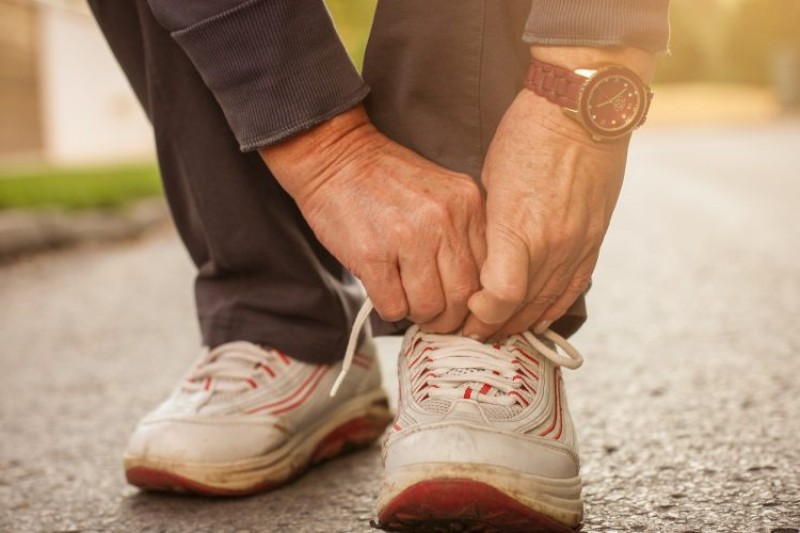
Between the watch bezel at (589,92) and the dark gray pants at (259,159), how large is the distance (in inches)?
5.1

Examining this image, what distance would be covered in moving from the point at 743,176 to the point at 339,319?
5.21m

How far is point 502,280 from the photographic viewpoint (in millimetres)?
936

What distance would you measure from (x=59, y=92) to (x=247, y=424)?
689 cm

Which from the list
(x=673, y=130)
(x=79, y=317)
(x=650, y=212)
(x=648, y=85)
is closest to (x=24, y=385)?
(x=79, y=317)

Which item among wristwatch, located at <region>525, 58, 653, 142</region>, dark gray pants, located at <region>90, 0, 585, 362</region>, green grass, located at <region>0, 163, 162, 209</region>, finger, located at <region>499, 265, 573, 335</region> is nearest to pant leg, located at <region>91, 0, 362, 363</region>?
dark gray pants, located at <region>90, 0, 585, 362</region>

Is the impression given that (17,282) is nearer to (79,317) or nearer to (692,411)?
(79,317)

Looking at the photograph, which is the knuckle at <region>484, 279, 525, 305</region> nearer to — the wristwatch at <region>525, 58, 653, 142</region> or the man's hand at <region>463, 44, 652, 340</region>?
the man's hand at <region>463, 44, 652, 340</region>

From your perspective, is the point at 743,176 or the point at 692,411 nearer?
the point at 692,411

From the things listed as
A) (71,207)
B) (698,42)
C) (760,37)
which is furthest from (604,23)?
(698,42)

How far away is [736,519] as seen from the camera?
93 centimetres

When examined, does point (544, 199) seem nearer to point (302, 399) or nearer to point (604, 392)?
point (302, 399)

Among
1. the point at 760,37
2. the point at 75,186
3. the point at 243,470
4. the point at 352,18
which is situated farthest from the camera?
the point at 760,37

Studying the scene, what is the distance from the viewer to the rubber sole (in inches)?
44.2

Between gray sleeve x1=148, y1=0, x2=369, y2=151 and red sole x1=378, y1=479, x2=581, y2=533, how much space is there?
0.38 m
